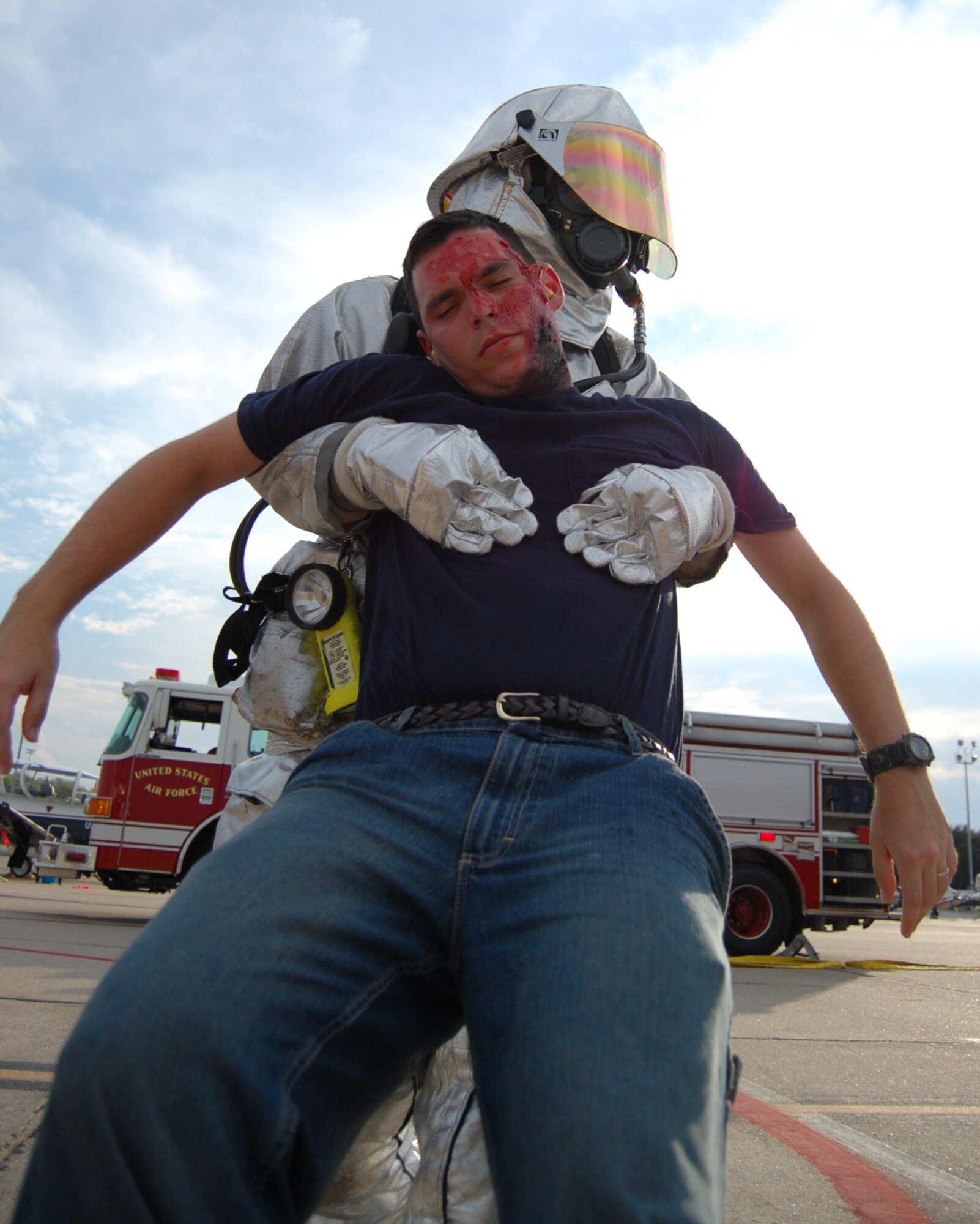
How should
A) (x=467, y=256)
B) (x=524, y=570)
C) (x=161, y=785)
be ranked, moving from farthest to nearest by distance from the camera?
(x=161, y=785)
(x=467, y=256)
(x=524, y=570)

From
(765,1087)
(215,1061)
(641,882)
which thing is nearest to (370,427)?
(641,882)

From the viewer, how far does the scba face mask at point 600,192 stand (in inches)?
106

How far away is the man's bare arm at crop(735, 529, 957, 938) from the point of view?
160cm

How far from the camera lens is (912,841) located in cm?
160

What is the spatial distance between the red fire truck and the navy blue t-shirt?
7.76m

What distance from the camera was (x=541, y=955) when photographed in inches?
40.6

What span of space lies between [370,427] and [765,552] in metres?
0.76

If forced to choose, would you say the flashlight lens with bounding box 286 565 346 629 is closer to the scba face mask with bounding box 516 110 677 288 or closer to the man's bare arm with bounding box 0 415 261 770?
the man's bare arm with bounding box 0 415 261 770

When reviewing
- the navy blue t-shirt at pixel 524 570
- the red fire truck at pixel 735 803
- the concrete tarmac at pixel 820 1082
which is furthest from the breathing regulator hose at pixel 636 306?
the red fire truck at pixel 735 803

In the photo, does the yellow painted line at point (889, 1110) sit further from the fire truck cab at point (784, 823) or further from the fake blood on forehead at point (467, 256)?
the fire truck cab at point (784, 823)

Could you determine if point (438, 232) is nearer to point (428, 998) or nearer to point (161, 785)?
point (428, 998)

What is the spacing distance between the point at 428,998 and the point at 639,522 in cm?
76

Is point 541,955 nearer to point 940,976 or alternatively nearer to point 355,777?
point 355,777

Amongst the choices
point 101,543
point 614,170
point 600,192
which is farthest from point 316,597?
point 614,170
